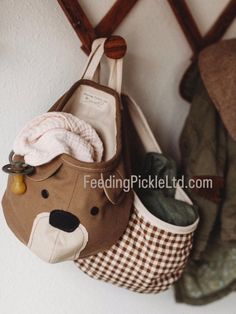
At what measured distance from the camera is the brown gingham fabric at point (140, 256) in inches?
28.8

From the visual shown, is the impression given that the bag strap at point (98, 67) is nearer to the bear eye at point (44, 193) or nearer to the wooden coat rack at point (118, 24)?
the wooden coat rack at point (118, 24)

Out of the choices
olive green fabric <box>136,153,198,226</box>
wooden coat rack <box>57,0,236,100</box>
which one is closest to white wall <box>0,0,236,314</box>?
wooden coat rack <box>57,0,236,100</box>

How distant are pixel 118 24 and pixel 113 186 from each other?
32cm

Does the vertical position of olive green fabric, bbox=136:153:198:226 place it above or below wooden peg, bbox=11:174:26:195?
below

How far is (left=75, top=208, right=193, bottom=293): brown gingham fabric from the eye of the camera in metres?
0.73

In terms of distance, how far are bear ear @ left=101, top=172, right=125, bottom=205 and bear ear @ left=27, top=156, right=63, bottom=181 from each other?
0.24 ft

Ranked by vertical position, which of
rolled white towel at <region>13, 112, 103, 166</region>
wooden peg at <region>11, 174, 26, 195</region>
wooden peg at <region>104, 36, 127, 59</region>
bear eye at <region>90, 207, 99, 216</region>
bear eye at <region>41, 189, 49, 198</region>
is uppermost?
wooden peg at <region>104, 36, 127, 59</region>

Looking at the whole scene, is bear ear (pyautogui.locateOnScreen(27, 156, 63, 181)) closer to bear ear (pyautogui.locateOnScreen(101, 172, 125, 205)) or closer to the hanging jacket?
bear ear (pyautogui.locateOnScreen(101, 172, 125, 205))

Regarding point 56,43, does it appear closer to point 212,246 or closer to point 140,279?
point 140,279

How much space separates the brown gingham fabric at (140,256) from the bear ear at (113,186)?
0.26ft

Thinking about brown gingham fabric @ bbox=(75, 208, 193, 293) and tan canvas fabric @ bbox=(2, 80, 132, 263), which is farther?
brown gingham fabric @ bbox=(75, 208, 193, 293)

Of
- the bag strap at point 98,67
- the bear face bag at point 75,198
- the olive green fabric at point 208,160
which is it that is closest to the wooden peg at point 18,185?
the bear face bag at point 75,198

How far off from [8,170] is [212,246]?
555 millimetres

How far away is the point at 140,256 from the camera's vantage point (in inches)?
29.5
